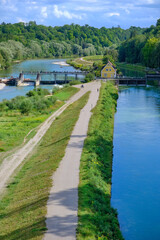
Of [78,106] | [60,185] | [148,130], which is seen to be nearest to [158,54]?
[78,106]

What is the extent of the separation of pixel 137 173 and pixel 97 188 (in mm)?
8096

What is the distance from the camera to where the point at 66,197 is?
23.4m

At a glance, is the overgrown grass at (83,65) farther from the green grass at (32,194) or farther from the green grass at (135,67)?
the green grass at (32,194)

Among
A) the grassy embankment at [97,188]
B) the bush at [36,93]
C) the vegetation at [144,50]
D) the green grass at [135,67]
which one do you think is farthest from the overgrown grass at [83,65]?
the grassy embankment at [97,188]

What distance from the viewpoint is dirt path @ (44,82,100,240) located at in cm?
1895

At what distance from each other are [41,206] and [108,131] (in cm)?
2287

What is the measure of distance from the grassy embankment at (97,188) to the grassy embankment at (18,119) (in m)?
8.32

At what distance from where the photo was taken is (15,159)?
34625mm

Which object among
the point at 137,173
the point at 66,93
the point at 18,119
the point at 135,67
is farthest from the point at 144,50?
the point at 137,173

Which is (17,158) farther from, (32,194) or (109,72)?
(109,72)

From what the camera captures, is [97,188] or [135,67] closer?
[97,188]

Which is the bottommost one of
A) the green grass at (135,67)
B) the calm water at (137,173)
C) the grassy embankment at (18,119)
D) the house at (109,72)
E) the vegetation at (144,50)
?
the calm water at (137,173)

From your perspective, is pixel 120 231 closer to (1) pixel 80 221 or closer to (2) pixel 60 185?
(1) pixel 80 221

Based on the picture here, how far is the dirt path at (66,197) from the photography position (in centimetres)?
1895
